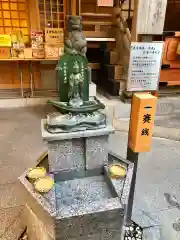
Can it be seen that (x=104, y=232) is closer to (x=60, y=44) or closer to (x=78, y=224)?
(x=78, y=224)

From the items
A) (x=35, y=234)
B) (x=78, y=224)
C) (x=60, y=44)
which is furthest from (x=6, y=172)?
(x=60, y=44)

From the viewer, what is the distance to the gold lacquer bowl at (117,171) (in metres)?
1.83

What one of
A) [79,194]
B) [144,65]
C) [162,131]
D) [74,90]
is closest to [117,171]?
[79,194]

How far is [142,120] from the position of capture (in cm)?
164

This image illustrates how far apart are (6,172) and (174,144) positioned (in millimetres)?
2818

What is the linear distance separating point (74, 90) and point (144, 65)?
0.60 m

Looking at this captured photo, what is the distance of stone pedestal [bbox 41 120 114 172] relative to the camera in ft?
5.80

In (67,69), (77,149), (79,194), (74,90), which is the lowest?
(79,194)

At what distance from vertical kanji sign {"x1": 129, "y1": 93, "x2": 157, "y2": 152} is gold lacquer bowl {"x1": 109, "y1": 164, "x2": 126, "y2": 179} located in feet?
0.79

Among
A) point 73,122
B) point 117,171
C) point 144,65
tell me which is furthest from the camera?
point 117,171

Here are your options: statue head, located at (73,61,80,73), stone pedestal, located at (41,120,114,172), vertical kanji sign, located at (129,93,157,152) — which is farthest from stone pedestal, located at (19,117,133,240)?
statue head, located at (73,61,80,73)

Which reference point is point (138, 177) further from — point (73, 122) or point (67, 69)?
point (67, 69)

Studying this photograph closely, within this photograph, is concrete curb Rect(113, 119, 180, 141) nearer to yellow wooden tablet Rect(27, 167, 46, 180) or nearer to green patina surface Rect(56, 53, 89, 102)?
green patina surface Rect(56, 53, 89, 102)

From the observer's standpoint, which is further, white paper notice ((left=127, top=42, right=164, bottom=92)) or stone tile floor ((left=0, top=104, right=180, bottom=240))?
stone tile floor ((left=0, top=104, right=180, bottom=240))
